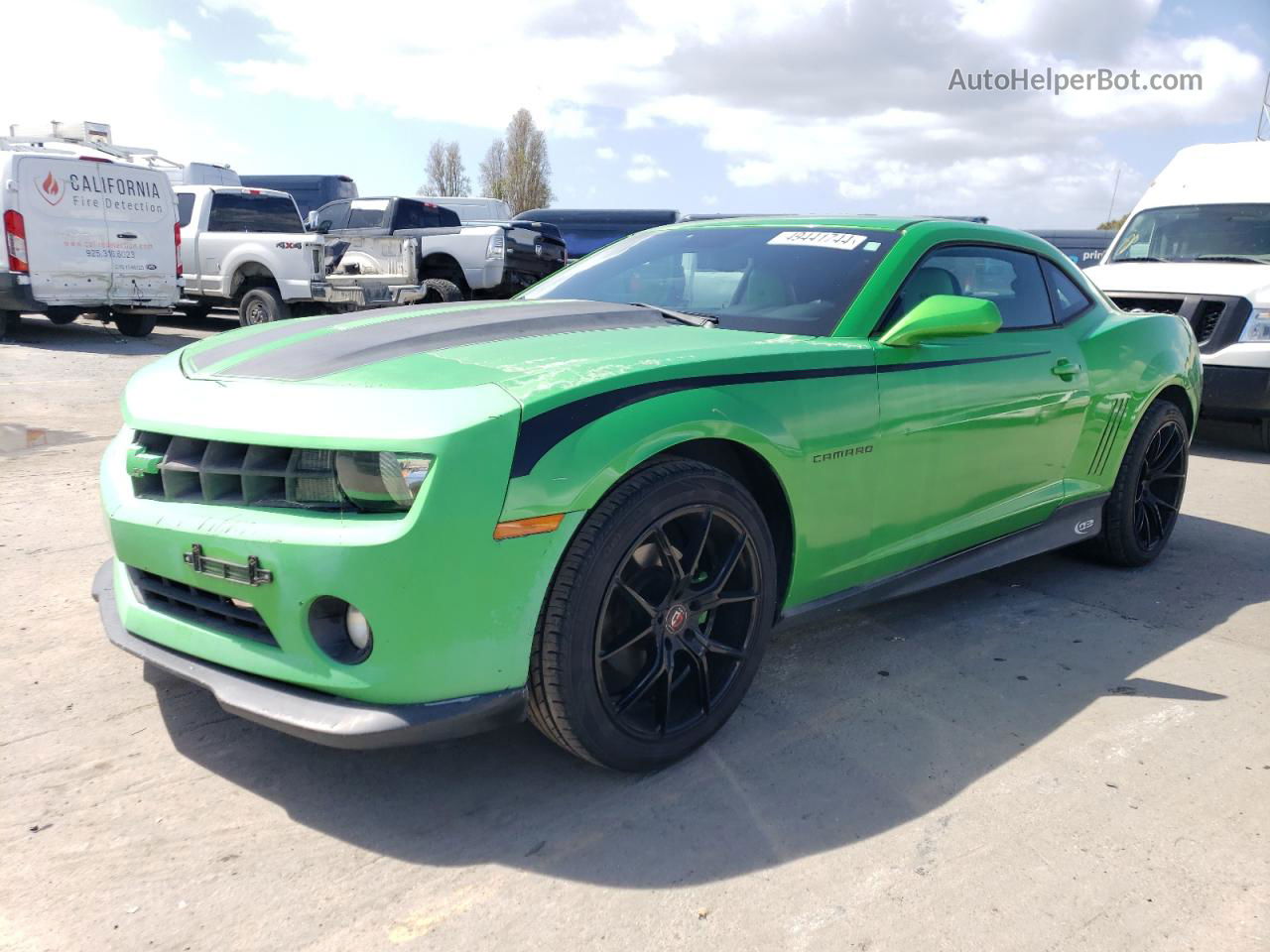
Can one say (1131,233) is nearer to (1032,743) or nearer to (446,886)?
(1032,743)

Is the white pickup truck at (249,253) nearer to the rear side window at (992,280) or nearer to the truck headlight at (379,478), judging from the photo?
the rear side window at (992,280)

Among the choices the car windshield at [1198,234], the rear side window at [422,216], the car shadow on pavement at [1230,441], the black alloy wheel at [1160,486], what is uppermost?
the car windshield at [1198,234]

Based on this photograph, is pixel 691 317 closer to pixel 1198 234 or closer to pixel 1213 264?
pixel 1213 264

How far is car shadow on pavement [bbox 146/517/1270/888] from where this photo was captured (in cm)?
242

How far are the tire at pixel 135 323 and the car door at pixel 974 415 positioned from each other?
11852mm

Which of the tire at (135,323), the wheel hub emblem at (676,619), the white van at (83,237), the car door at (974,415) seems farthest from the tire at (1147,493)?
the tire at (135,323)

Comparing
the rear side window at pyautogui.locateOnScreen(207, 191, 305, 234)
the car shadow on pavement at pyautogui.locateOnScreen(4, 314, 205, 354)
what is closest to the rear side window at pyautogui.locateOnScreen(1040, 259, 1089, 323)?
the car shadow on pavement at pyautogui.locateOnScreen(4, 314, 205, 354)

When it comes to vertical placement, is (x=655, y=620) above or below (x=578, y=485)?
below

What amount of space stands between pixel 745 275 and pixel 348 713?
6.88 ft

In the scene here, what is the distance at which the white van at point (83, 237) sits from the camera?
11070 mm

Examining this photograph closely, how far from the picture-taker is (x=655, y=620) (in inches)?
104

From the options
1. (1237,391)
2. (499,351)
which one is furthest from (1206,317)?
(499,351)

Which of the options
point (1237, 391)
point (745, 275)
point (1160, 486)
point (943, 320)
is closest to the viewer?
point (943, 320)

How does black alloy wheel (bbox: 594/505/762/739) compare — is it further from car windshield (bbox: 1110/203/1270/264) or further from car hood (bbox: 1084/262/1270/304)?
car windshield (bbox: 1110/203/1270/264)
